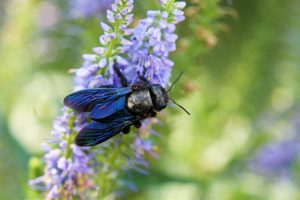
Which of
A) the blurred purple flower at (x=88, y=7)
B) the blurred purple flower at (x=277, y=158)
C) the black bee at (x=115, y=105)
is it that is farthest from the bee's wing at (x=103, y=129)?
the blurred purple flower at (x=277, y=158)

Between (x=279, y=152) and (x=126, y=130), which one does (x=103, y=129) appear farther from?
(x=279, y=152)

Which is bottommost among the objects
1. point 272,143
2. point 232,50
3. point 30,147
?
point 272,143

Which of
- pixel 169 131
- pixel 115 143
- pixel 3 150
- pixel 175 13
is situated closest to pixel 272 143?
pixel 169 131

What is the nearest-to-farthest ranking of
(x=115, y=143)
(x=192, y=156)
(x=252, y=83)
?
(x=115, y=143)
(x=252, y=83)
(x=192, y=156)

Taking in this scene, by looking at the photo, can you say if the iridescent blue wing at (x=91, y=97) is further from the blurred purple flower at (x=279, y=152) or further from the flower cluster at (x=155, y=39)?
the blurred purple flower at (x=279, y=152)

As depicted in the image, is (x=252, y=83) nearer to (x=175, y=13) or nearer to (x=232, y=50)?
(x=232, y=50)

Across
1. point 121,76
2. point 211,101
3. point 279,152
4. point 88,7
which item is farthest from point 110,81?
point 279,152
